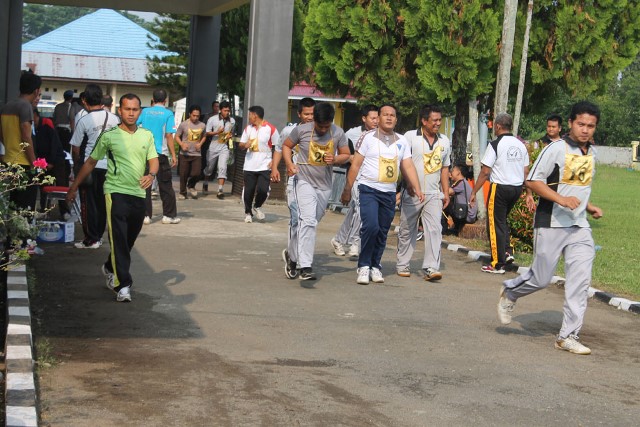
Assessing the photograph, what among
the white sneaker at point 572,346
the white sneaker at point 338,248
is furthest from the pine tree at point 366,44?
the white sneaker at point 572,346

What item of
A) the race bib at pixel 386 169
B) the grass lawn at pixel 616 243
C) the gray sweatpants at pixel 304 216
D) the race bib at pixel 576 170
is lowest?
the grass lawn at pixel 616 243

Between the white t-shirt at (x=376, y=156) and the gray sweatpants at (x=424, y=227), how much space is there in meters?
0.70

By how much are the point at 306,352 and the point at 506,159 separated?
5680mm

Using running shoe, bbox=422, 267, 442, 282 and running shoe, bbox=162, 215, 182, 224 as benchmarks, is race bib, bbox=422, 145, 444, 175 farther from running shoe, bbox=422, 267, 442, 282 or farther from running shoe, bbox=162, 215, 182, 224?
running shoe, bbox=162, 215, 182, 224

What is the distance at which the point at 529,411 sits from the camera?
677 cm

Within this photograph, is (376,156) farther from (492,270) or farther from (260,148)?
(260,148)

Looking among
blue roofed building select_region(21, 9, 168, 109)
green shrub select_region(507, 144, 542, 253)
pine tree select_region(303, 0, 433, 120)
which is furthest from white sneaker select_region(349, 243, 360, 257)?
blue roofed building select_region(21, 9, 168, 109)

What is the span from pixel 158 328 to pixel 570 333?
3330 millimetres

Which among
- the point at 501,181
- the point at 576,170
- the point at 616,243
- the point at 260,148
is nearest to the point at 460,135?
the point at 616,243

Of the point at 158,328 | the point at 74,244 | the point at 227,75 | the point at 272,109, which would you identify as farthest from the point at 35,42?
the point at 158,328

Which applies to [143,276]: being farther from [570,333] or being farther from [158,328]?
[570,333]

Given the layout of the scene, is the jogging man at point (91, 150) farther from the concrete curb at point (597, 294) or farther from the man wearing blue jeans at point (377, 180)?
the concrete curb at point (597, 294)

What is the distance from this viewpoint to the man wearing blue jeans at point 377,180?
11.3 m

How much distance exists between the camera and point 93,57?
61.0m
